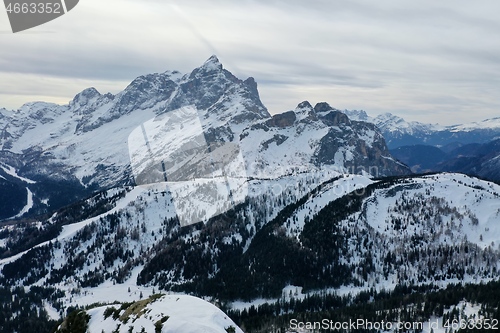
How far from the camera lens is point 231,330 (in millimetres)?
73625

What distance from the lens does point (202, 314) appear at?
7506cm

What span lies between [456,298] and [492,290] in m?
18.1

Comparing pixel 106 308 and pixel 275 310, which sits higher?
pixel 106 308

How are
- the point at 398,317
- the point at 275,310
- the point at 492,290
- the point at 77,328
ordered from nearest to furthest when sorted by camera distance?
the point at 77,328 → the point at 398,317 → the point at 492,290 → the point at 275,310

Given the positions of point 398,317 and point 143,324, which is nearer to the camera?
point 143,324

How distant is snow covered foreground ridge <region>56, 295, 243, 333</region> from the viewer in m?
71.0

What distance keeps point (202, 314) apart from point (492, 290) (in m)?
150

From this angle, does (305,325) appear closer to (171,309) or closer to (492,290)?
(492,290)

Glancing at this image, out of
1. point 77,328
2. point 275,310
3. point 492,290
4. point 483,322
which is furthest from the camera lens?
point 275,310

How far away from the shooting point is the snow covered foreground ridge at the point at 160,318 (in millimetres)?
70956

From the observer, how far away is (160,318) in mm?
74438

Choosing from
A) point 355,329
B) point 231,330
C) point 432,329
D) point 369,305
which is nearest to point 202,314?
point 231,330

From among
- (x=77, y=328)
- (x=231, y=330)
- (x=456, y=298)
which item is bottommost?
(x=456, y=298)

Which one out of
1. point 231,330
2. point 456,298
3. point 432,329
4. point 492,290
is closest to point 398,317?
point 432,329
